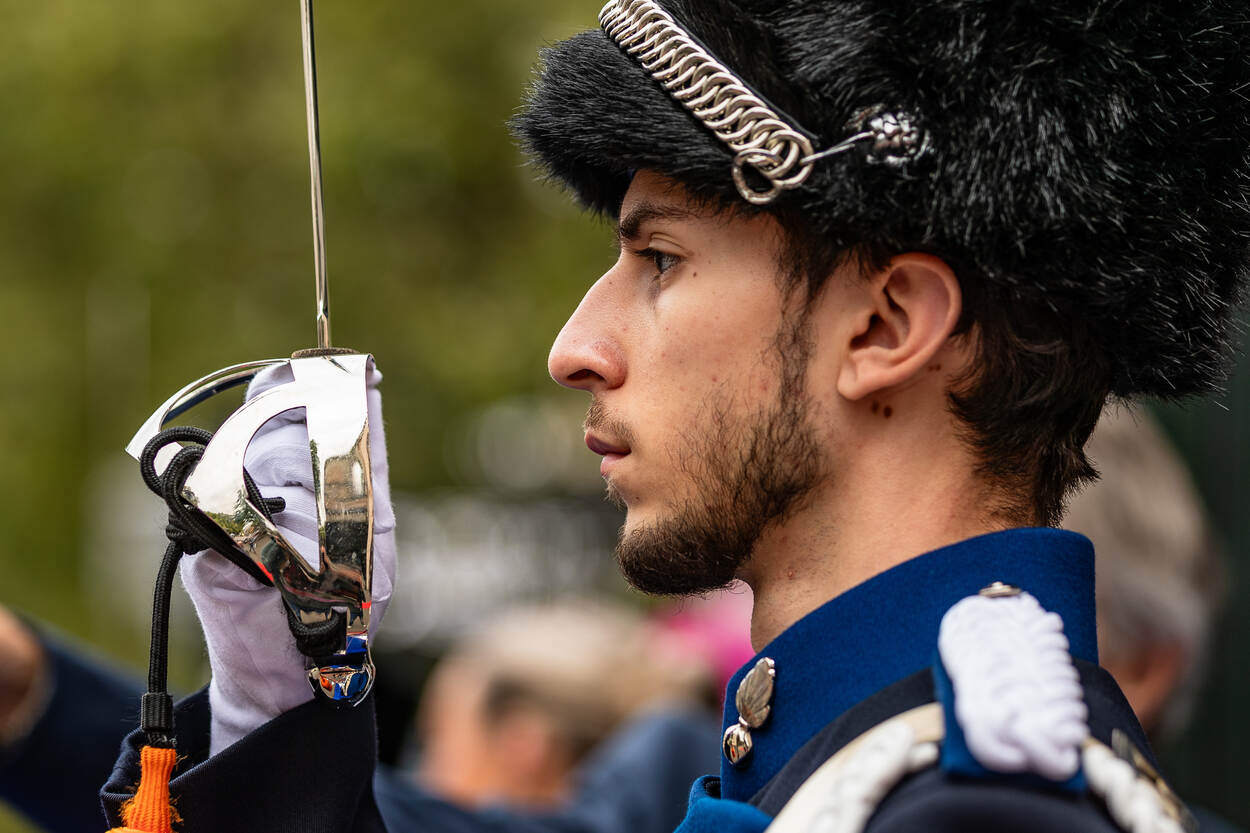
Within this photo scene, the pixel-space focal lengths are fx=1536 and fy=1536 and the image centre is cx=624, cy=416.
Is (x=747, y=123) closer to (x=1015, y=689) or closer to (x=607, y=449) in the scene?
(x=607, y=449)

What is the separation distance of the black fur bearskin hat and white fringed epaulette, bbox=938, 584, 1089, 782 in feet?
1.46

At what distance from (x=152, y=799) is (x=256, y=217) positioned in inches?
287

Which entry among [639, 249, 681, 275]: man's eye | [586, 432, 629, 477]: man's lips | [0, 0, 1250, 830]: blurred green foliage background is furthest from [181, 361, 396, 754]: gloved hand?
[0, 0, 1250, 830]: blurred green foliage background

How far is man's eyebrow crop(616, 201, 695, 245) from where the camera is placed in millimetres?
2047

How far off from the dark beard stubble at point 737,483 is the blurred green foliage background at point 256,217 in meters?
6.63

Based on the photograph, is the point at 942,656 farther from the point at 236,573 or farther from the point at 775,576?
the point at 236,573

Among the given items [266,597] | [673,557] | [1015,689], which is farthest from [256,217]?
[1015,689]

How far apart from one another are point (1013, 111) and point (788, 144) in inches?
10.7

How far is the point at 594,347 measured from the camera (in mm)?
2078

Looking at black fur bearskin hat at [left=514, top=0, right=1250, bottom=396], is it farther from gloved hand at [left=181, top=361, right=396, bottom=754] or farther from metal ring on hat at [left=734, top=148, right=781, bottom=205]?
gloved hand at [left=181, top=361, right=396, bottom=754]

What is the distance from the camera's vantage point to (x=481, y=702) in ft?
15.7

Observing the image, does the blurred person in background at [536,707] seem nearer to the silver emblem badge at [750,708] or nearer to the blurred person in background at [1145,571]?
the blurred person in background at [1145,571]

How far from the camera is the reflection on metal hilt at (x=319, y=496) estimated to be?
1929mm

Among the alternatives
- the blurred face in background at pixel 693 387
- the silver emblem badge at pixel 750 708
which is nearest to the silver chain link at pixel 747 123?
the blurred face in background at pixel 693 387
